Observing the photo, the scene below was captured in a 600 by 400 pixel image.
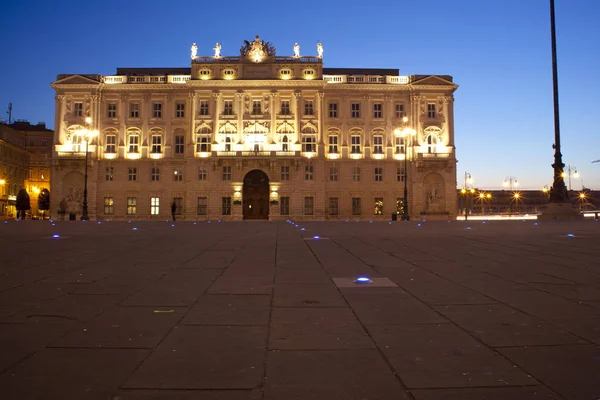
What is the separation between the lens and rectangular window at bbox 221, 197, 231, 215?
58.3 meters

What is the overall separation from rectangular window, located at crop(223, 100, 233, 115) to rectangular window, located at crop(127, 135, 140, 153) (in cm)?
1151

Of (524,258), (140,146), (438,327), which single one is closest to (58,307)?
(438,327)

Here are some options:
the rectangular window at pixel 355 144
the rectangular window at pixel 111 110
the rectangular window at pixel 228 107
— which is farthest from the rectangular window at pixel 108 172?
the rectangular window at pixel 355 144

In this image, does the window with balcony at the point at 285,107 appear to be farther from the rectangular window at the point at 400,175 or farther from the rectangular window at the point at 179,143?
the rectangular window at the point at 400,175

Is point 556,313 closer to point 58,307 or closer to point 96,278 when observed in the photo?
point 58,307

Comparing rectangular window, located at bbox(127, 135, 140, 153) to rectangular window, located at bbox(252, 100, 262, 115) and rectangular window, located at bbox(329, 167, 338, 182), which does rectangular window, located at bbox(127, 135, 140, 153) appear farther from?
rectangular window, located at bbox(329, 167, 338, 182)

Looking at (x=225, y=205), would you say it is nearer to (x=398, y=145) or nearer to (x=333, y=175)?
(x=333, y=175)

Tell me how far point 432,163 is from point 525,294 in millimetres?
54990

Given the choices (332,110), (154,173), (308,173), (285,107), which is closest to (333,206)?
(308,173)

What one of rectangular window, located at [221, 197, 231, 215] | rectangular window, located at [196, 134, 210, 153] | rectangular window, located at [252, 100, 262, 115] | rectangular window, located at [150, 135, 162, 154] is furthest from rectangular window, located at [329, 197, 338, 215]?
rectangular window, located at [150, 135, 162, 154]

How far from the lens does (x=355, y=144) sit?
60.2 metres

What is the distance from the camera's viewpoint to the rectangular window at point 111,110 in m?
60.3

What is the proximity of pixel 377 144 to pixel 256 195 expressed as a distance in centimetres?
1622

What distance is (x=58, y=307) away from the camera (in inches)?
211
